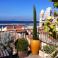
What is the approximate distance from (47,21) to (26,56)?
324 centimetres

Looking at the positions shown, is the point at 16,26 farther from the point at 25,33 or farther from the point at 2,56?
the point at 2,56

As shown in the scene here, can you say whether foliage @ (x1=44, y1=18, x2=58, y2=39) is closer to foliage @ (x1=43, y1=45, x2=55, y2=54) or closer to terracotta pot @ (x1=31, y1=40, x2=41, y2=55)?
foliage @ (x1=43, y1=45, x2=55, y2=54)

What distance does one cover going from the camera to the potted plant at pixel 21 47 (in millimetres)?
7448

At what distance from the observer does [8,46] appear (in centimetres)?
720

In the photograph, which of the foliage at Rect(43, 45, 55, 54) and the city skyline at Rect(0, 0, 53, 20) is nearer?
the city skyline at Rect(0, 0, 53, 20)

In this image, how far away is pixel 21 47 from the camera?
7457 mm

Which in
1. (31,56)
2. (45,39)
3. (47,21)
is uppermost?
(47,21)

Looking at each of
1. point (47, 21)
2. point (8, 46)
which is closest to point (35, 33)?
point (8, 46)

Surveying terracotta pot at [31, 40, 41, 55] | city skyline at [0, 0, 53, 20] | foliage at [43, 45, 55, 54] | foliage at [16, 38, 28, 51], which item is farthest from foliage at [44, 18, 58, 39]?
terracotta pot at [31, 40, 41, 55]

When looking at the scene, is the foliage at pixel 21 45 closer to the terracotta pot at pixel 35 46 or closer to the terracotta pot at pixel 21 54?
the terracotta pot at pixel 21 54

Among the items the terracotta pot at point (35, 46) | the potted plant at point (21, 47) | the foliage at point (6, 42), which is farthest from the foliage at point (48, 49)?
the foliage at point (6, 42)

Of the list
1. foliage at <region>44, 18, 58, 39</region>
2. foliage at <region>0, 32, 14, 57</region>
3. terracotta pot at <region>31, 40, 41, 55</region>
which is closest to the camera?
foliage at <region>44, 18, 58, 39</region>

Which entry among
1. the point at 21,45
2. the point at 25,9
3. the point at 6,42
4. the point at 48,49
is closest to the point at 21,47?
the point at 21,45

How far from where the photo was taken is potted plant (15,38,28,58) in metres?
7.45
